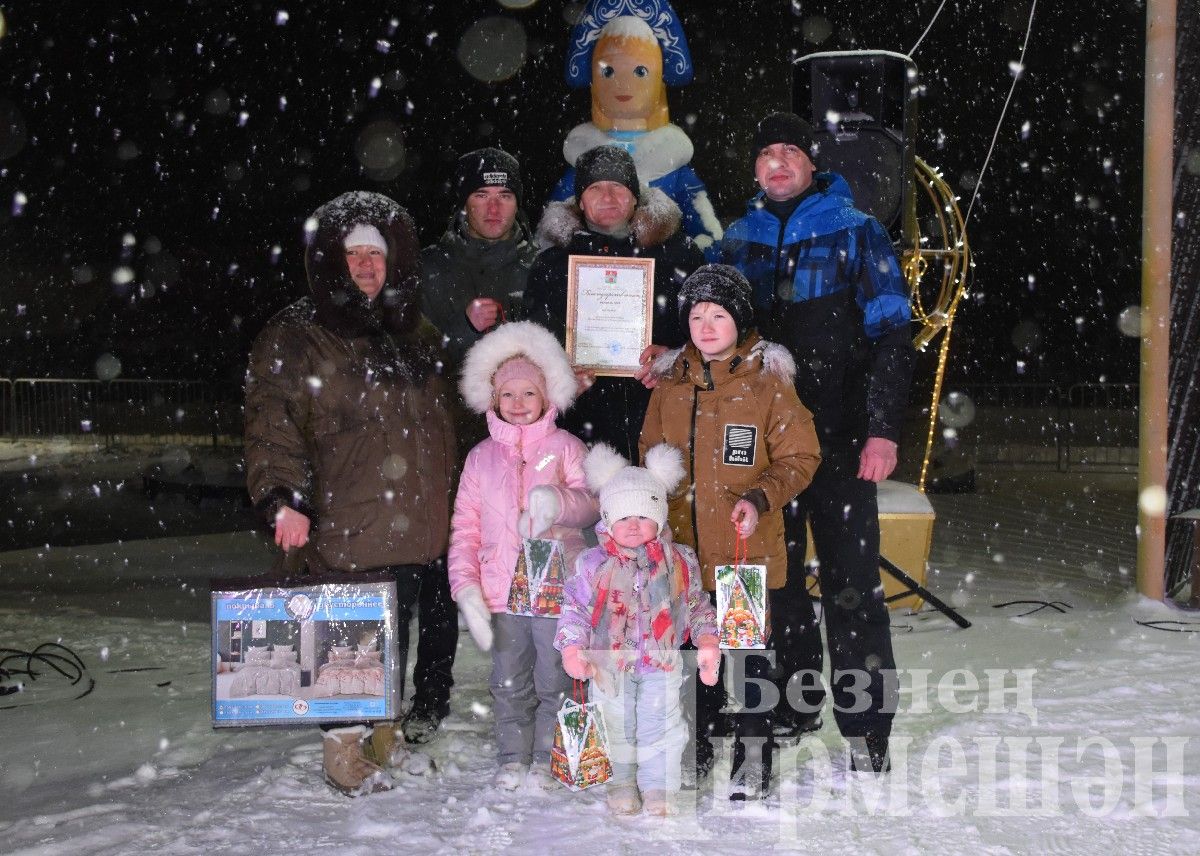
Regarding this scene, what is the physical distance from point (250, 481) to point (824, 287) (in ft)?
6.00

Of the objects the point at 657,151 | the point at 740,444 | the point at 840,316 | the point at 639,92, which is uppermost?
the point at 639,92

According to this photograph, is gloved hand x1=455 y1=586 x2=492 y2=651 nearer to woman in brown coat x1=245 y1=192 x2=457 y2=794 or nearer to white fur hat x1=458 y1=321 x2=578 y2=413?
woman in brown coat x1=245 y1=192 x2=457 y2=794

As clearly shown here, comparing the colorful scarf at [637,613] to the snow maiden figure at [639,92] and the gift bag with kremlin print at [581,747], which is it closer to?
the gift bag with kremlin print at [581,747]

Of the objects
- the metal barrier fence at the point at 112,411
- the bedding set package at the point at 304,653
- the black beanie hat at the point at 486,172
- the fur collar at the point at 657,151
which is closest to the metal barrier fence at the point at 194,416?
the metal barrier fence at the point at 112,411

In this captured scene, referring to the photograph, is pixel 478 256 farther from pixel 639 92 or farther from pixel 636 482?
pixel 636 482

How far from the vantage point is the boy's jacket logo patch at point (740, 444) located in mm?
2982

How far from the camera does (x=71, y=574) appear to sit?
22.5ft

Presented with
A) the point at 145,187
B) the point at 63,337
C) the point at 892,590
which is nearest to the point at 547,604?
the point at 892,590

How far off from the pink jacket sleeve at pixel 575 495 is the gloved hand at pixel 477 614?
324 mm

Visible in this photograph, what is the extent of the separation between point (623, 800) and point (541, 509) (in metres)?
0.85

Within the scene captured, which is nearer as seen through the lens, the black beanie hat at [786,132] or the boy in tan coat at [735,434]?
the boy in tan coat at [735,434]

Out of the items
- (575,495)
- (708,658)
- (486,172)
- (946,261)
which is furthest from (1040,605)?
(486,172)

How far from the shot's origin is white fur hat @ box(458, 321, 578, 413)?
124 inches

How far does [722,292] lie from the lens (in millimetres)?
2967
